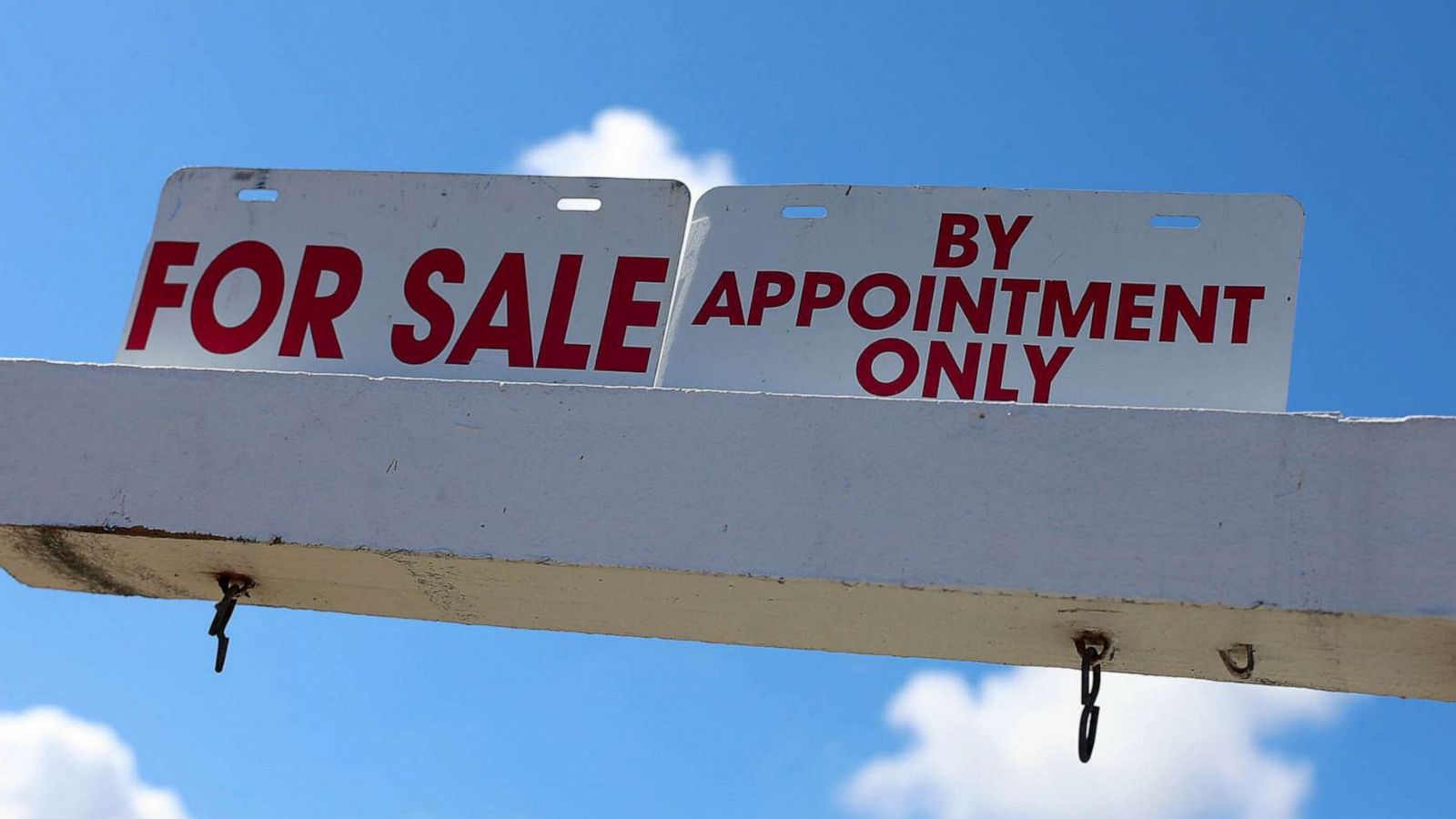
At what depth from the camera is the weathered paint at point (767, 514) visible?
3824 millimetres

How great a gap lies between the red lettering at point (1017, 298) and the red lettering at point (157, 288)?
2.23 m

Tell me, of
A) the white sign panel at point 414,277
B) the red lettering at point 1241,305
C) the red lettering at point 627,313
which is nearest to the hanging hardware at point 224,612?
the white sign panel at point 414,277

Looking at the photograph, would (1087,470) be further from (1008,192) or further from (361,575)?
(361,575)

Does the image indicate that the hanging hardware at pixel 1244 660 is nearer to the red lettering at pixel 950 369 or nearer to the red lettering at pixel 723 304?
the red lettering at pixel 950 369

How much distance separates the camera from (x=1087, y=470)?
3.93 metres

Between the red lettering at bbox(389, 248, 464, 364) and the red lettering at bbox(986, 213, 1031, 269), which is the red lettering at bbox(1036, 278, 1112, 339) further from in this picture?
the red lettering at bbox(389, 248, 464, 364)

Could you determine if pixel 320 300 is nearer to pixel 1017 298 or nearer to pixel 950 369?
pixel 950 369

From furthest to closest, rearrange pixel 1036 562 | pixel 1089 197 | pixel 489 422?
1. pixel 1089 197
2. pixel 489 422
3. pixel 1036 562

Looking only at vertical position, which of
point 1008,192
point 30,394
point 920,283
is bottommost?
point 30,394

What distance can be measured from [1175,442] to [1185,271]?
64 cm

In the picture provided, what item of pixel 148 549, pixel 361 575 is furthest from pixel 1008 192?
pixel 148 549

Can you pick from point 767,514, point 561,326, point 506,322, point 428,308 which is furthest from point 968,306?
point 428,308

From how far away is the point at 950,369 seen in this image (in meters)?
4.35

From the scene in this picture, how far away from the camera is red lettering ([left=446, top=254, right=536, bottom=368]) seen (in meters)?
4.53
